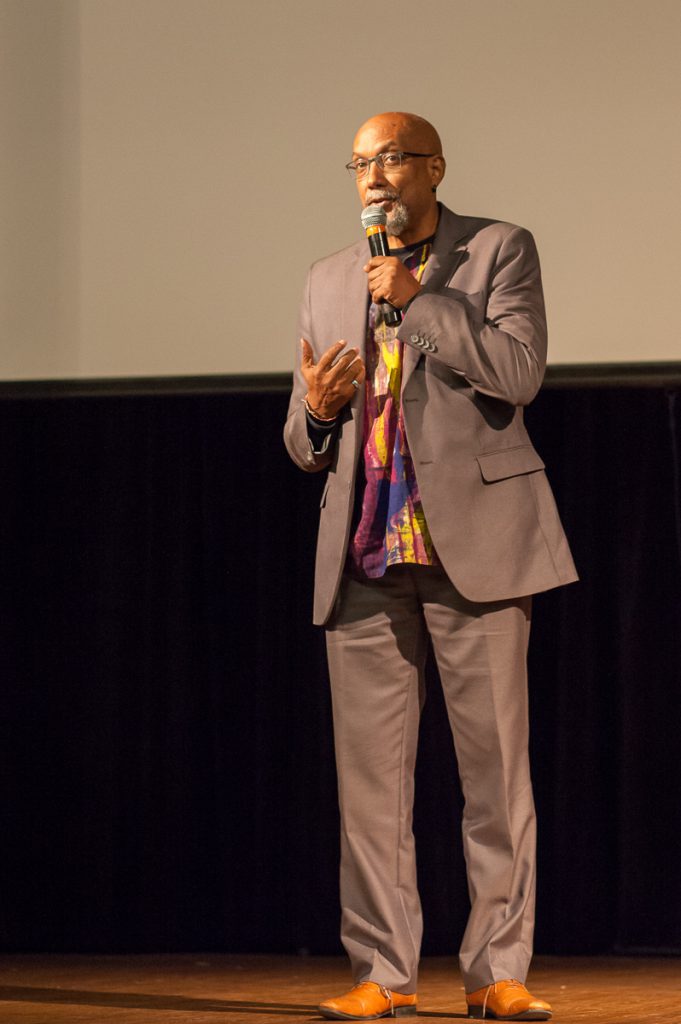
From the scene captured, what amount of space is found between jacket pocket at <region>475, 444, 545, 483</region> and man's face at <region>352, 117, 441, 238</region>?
414 mm

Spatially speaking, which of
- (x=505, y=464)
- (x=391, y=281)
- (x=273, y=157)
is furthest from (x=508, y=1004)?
(x=273, y=157)

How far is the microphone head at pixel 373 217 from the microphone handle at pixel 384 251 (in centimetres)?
2

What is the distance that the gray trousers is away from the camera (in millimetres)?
2244

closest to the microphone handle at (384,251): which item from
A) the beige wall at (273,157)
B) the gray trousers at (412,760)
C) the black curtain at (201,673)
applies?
the gray trousers at (412,760)

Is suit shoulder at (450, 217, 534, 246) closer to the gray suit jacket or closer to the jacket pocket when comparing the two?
the gray suit jacket

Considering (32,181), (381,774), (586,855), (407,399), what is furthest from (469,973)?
(32,181)

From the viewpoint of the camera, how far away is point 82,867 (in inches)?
141

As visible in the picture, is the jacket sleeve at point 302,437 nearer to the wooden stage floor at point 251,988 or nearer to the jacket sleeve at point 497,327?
the jacket sleeve at point 497,327

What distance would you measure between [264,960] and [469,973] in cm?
124

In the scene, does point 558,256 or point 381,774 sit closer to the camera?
point 381,774

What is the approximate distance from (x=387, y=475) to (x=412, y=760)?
476mm

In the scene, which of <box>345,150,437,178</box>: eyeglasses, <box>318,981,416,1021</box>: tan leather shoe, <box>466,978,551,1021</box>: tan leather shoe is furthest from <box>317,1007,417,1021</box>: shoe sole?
<box>345,150,437,178</box>: eyeglasses

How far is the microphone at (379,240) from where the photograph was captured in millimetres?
2246

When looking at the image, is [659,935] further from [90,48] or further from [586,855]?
[90,48]
